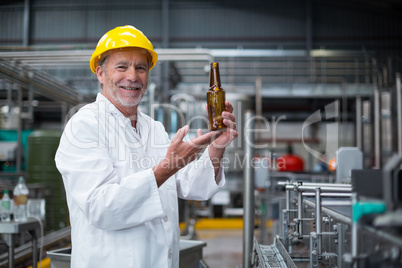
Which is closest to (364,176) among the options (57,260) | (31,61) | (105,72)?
(105,72)

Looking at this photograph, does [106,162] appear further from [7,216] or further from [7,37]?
[7,37]

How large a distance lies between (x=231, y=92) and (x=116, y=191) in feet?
25.0

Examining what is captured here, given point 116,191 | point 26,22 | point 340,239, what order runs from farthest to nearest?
point 26,22
point 340,239
point 116,191

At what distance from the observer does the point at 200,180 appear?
6.06 ft

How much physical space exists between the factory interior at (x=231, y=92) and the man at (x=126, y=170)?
703 mm

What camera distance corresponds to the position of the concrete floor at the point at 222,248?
5148 millimetres

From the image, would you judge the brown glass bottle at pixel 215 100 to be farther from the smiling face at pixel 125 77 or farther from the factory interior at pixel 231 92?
the factory interior at pixel 231 92

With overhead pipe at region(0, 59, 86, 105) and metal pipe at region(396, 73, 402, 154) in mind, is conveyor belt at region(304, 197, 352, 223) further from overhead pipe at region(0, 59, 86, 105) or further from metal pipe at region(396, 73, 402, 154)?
metal pipe at region(396, 73, 402, 154)

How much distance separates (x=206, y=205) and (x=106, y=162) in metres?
7.02


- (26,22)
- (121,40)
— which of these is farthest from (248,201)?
(26,22)

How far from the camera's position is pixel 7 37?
11828 mm

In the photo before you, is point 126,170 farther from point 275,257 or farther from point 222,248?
point 222,248

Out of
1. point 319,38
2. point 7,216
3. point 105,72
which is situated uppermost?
point 319,38

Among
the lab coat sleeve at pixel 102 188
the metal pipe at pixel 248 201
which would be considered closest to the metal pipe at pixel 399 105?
the metal pipe at pixel 248 201
